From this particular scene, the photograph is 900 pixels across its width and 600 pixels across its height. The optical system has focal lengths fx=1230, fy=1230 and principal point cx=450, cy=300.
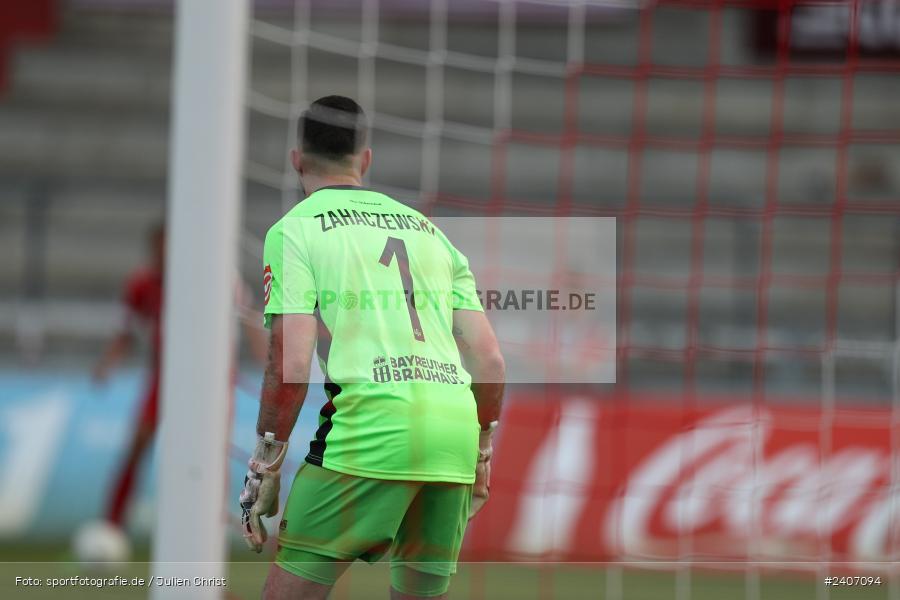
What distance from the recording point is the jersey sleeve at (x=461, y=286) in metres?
2.99

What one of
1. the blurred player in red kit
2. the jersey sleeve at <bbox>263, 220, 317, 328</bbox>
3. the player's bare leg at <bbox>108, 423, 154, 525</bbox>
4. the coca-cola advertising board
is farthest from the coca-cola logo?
the jersey sleeve at <bbox>263, 220, 317, 328</bbox>

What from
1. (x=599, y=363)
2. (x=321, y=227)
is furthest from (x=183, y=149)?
(x=599, y=363)

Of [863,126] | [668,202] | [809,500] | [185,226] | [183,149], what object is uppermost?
[863,126]

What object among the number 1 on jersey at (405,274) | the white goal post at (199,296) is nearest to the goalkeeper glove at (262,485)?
the number 1 on jersey at (405,274)

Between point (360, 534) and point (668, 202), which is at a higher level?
point (668, 202)

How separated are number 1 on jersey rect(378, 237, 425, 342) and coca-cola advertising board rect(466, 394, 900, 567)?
3450 mm

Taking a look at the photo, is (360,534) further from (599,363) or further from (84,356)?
(84,356)

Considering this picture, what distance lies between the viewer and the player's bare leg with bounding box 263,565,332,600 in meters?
2.76

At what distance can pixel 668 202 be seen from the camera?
1102cm

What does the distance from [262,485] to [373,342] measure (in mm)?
413

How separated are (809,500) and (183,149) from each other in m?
3.94

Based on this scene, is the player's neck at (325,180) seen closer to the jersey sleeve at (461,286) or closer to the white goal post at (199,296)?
the jersey sleeve at (461,286)

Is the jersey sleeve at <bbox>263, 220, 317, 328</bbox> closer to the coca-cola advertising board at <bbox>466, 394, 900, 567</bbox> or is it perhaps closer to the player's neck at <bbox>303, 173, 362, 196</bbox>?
the player's neck at <bbox>303, 173, 362, 196</bbox>

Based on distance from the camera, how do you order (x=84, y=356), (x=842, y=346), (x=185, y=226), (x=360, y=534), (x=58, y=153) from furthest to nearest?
(x=58, y=153)
(x=84, y=356)
(x=842, y=346)
(x=185, y=226)
(x=360, y=534)
